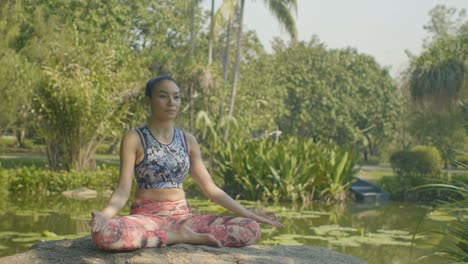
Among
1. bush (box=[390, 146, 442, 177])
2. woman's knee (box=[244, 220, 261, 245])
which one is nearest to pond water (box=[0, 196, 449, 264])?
woman's knee (box=[244, 220, 261, 245])

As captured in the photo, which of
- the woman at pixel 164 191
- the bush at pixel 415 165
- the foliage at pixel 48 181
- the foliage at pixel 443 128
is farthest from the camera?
the foliage at pixel 443 128

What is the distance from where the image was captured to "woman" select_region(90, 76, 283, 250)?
341 centimetres

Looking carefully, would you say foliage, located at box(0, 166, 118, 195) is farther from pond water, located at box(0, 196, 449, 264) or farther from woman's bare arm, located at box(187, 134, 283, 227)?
woman's bare arm, located at box(187, 134, 283, 227)

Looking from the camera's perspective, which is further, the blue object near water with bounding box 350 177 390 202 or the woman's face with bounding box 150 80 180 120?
the blue object near water with bounding box 350 177 390 202

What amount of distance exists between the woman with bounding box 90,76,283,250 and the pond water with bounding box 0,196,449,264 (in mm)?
3147

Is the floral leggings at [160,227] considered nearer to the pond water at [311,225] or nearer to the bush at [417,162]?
the pond water at [311,225]

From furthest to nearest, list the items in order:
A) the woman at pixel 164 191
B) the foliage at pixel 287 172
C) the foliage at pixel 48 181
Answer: the foliage at pixel 48 181 < the foliage at pixel 287 172 < the woman at pixel 164 191

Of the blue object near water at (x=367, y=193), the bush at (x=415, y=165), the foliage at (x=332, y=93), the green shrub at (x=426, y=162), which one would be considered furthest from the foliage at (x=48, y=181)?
the foliage at (x=332, y=93)

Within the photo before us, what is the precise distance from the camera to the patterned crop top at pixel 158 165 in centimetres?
347

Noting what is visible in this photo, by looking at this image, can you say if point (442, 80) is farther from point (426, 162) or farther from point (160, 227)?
point (160, 227)

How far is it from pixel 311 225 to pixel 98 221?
21.1 ft

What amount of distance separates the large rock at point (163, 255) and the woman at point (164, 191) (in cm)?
6

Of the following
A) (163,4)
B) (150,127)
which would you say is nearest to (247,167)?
(150,127)

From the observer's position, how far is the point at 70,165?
1498cm
